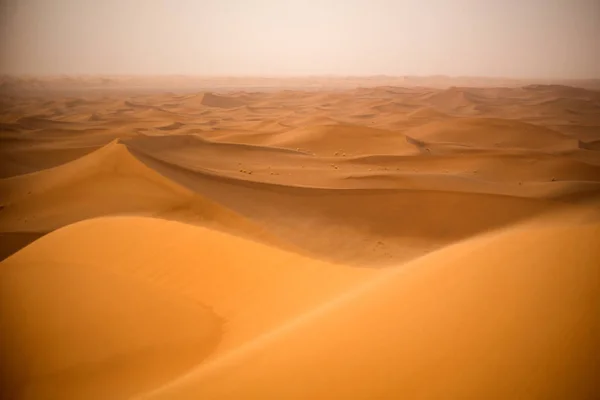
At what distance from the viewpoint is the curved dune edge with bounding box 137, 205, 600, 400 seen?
1908 millimetres

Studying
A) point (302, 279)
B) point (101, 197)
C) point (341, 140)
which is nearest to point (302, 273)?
point (302, 279)

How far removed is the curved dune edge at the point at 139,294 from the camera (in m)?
3.25

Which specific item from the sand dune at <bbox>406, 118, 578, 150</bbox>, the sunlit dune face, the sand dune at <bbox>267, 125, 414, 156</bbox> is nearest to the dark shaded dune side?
the sunlit dune face

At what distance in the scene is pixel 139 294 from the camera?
4.11 meters

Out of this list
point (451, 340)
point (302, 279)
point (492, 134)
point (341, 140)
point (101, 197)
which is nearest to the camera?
point (451, 340)

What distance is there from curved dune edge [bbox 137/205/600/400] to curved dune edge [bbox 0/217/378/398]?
0.70 m

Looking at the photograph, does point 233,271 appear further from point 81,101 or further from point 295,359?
point 81,101

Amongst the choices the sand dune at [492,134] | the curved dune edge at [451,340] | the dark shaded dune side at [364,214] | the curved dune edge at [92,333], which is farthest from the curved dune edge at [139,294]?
the sand dune at [492,134]

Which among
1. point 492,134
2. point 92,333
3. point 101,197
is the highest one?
point 492,134

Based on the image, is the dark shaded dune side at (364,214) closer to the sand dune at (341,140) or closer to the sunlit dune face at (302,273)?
the sunlit dune face at (302,273)

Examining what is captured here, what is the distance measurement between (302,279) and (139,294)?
1.71 m

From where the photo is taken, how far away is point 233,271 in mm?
4457

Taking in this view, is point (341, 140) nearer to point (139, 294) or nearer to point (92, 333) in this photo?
point (139, 294)

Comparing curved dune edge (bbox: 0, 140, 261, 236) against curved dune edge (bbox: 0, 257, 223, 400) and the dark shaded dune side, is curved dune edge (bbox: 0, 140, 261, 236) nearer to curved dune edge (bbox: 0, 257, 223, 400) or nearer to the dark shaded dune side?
the dark shaded dune side
